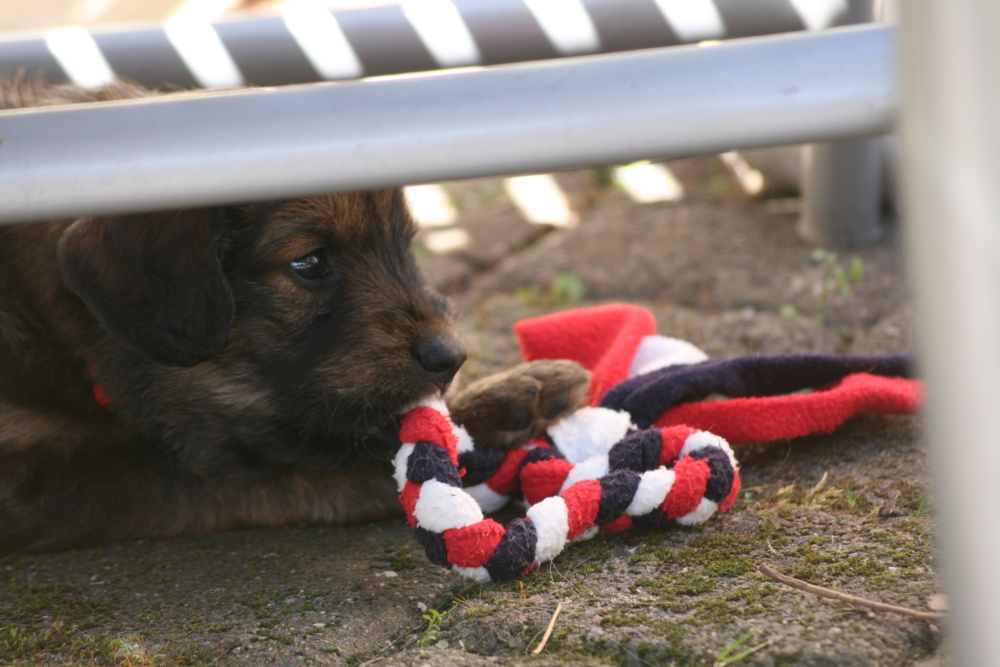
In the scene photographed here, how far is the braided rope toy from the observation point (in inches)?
70.6

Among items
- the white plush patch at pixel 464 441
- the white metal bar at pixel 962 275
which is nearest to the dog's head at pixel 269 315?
the white plush patch at pixel 464 441

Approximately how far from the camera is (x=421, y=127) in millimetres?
1086

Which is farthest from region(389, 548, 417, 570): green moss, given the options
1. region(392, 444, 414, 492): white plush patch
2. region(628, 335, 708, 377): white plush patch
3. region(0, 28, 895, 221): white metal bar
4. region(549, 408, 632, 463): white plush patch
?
region(0, 28, 895, 221): white metal bar

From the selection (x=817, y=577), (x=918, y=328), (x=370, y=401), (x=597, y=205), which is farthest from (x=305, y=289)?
(x=597, y=205)

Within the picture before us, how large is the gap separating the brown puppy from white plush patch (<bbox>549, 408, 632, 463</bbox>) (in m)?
0.06

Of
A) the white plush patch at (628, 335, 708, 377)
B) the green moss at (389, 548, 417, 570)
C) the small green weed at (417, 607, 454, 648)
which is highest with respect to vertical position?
the white plush patch at (628, 335, 708, 377)

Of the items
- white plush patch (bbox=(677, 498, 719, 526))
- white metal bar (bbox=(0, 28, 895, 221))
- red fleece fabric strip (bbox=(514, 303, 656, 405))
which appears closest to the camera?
white metal bar (bbox=(0, 28, 895, 221))

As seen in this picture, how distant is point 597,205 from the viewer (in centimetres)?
483

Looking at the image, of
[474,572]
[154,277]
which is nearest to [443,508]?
[474,572]

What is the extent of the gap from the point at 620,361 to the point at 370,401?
0.75 metres

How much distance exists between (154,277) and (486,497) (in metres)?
0.86

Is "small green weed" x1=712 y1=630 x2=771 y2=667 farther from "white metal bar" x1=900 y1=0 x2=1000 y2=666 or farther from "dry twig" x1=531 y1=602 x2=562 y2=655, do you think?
"white metal bar" x1=900 y1=0 x2=1000 y2=666

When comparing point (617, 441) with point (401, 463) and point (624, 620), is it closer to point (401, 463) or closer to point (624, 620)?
point (401, 463)

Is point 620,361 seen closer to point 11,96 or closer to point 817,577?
point 817,577
